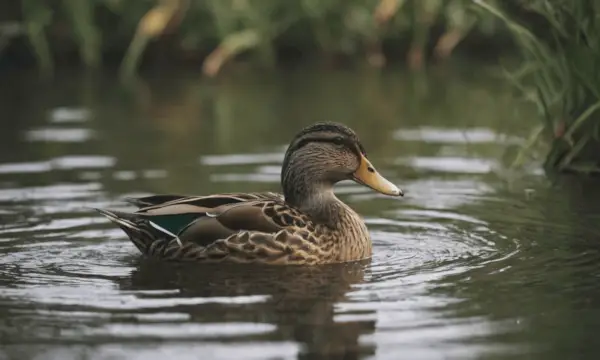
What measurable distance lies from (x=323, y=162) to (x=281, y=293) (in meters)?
1.30

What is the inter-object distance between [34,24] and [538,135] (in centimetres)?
968

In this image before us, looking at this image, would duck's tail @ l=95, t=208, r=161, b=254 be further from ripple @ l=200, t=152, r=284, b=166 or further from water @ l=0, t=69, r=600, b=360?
ripple @ l=200, t=152, r=284, b=166

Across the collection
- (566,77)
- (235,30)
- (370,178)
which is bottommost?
(370,178)

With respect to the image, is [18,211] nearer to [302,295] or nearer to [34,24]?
[302,295]

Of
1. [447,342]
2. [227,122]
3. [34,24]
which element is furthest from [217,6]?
[447,342]

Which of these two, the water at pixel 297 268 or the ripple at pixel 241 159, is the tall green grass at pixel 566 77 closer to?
the water at pixel 297 268

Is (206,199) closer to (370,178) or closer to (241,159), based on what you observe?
(370,178)

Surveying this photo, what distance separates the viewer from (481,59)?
20.1 m

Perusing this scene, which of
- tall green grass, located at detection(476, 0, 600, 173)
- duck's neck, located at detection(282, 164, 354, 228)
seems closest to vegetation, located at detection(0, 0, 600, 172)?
tall green grass, located at detection(476, 0, 600, 173)

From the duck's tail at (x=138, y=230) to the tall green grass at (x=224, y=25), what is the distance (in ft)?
33.4

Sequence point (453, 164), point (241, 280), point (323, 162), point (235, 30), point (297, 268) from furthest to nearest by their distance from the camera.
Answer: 1. point (235, 30)
2. point (453, 164)
3. point (323, 162)
4. point (297, 268)
5. point (241, 280)

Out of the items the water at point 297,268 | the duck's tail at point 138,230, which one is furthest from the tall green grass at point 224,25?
the duck's tail at point 138,230

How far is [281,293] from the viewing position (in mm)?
6477

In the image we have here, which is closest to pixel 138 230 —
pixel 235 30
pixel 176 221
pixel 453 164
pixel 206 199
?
pixel 176 221
